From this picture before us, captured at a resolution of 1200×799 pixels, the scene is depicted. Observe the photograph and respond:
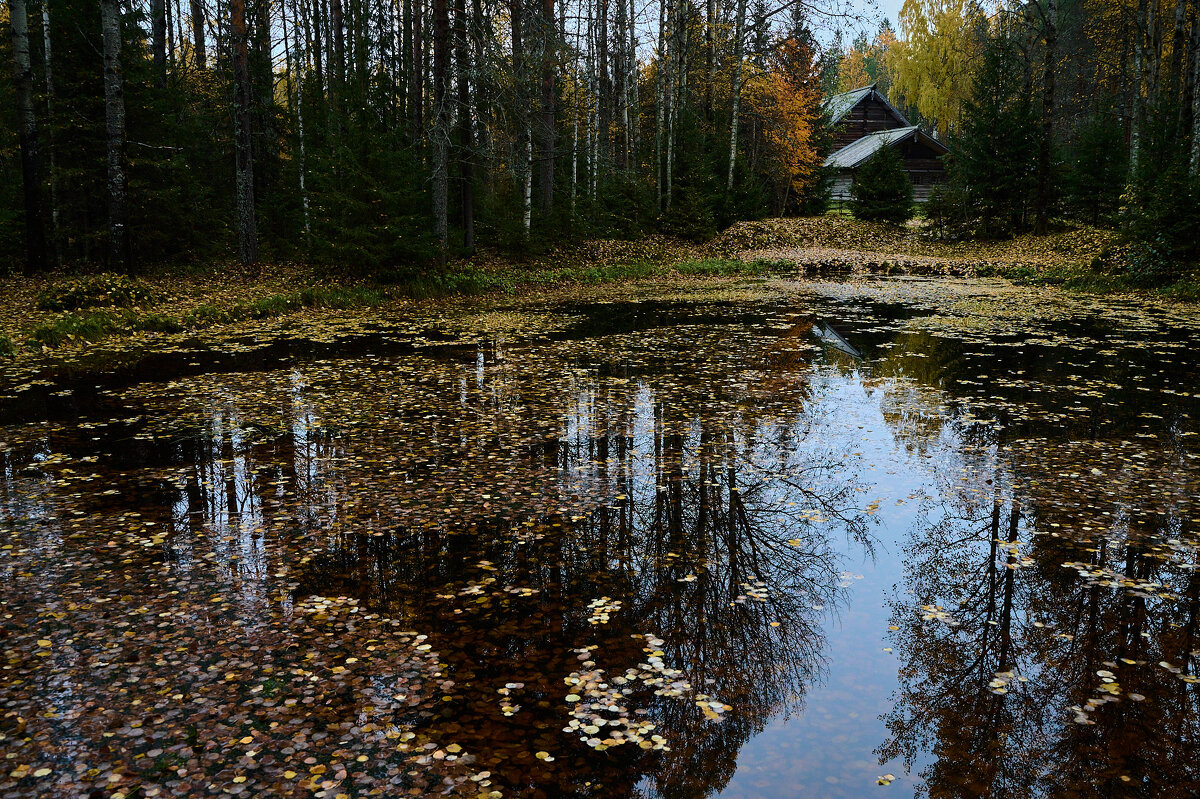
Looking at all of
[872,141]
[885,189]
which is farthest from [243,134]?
[872,141]

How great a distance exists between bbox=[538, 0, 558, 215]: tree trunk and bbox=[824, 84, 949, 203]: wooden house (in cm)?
2108

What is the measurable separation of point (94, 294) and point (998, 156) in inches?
1127

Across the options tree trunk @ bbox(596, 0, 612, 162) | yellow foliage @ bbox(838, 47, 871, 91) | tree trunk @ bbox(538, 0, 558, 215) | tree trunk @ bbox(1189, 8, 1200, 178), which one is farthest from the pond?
yellow foliage @ bbox(838, 47, 871, 91)

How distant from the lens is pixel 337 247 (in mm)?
17844

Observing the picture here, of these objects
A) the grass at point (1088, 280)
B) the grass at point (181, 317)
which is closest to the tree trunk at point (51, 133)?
the grass at point (181, 317)

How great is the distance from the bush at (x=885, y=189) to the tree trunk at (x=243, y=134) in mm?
25118

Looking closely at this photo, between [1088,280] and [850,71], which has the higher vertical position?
[850,71]

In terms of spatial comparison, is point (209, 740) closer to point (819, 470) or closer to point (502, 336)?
point (819, 470)

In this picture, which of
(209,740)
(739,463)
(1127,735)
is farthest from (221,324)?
(1127,735)

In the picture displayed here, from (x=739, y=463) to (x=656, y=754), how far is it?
13.6ft

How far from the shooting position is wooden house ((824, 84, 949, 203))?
44.8 metres

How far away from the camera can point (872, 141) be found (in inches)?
1820

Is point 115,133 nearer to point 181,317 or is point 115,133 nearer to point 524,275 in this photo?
point 181,317

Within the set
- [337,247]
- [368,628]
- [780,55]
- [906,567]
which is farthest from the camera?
[780,55]
